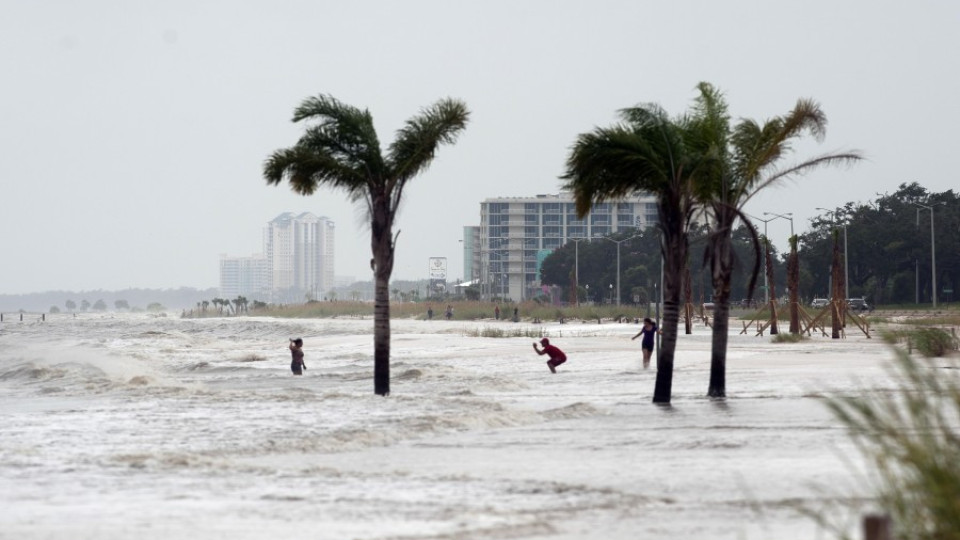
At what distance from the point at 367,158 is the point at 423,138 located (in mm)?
1039

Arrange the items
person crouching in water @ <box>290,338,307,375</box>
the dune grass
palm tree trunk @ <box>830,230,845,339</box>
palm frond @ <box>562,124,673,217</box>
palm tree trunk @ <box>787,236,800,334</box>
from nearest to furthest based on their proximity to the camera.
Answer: the dune grass < palm frond @ <box>562,124,673,217</box> < person crouching in water @ <box>290,338,307,375</box> < palm tree trunk @ <box>830,230,845,339</box> < palm tree trunk @ <box>787,236,800,334</box>

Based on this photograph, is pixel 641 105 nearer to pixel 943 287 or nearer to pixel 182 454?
pixel 182 454

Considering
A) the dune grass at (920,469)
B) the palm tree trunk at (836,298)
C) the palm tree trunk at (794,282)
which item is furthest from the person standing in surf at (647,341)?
the dune grass at (920,469)

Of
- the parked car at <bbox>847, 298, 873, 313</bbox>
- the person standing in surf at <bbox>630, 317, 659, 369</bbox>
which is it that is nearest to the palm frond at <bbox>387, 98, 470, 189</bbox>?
the person standing in surf at <bbox>630, 317, 659, 369</bbox>

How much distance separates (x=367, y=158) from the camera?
24391 millimetres

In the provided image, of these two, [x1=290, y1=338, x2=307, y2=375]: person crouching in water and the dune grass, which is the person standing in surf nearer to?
[x1=290, y1=338, x2=307, y2=375]: person crouching in water

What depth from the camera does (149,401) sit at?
2547 cm

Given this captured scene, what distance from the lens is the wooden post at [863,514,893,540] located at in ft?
16.5

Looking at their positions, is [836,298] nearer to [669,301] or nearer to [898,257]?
[669,301]

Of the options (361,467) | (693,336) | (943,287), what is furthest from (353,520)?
(943,287)

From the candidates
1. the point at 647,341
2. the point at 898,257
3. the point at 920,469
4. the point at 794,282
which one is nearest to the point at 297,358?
the point at 647,341

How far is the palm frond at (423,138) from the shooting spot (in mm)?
24469

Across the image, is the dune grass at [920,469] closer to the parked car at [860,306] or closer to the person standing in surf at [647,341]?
the person standing in surf at [647,341]

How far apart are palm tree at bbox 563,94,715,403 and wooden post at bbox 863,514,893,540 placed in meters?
17.0
